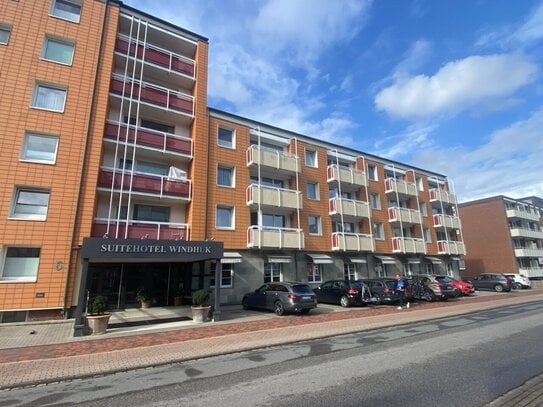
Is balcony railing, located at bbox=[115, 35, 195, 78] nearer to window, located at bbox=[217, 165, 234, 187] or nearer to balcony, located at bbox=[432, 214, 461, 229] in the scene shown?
window, located at bbox=[217, 165, 234, 187]

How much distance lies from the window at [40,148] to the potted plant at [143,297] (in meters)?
8.31

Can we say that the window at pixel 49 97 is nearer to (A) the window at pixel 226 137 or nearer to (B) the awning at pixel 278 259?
(A) the window at pixel 226 137

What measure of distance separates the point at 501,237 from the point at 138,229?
48997 mm

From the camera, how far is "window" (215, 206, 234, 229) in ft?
70.7

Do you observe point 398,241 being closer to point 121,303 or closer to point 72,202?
point 121,303

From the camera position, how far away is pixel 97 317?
1214 centimetres

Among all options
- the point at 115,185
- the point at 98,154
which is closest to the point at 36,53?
the point at 98,154

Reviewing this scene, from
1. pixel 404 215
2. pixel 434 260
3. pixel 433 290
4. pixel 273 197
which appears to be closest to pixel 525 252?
pixel 434 260

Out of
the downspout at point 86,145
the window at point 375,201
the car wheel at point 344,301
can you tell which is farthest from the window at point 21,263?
the window at point 375,201

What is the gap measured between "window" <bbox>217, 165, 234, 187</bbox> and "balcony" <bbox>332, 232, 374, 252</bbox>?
9.60 metres

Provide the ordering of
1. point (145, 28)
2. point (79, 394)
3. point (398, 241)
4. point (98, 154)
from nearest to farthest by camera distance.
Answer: point (79, 394) < point (98, 154) < point (145, 28) < point (398, 241)

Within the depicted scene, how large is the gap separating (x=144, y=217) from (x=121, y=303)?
514 cm

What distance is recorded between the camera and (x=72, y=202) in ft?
53.7

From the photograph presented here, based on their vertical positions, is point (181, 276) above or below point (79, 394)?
above
